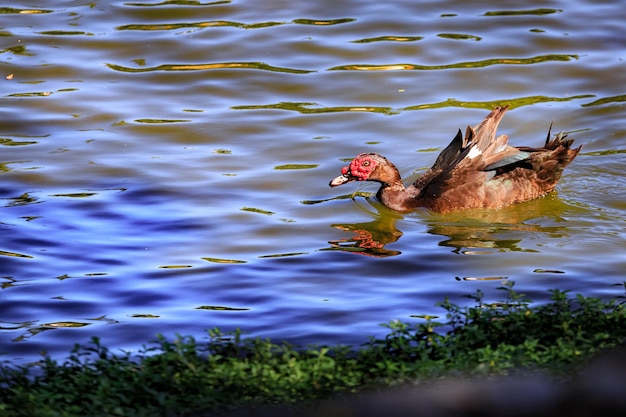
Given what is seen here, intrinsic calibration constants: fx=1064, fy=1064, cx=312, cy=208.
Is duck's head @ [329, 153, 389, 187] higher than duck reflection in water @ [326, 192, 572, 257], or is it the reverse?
duck's head @ [329, 153, 389, 187]

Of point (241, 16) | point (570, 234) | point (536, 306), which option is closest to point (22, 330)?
point (536, 306)

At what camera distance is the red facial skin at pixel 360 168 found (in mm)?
9641

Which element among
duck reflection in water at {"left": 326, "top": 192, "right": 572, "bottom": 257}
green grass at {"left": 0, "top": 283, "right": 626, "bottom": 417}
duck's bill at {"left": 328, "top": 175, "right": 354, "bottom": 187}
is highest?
duck's bill at {"left": 328, "top": 175, "right": 354, "bottom": 187}

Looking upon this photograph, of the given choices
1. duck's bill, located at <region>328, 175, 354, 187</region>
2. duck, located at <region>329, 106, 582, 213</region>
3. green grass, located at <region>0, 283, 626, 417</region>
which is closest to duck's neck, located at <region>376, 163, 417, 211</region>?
duck, located at <region>329, 106, 582, 213</region>

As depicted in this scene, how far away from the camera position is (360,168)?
9656mm

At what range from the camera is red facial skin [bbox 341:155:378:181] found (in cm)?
964

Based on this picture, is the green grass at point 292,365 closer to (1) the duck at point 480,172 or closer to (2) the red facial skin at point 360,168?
(1) the duck at point 480,172

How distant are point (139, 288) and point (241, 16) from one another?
765 cm

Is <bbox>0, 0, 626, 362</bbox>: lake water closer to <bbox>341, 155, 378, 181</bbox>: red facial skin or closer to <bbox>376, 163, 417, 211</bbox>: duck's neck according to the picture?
<bbox>376, 163, 417, 211</bbox>: duck's neck

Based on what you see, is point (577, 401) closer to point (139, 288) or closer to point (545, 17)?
point (139, 288)

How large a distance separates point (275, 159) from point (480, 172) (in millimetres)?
Answer: 2158

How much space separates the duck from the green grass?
3.37 meters

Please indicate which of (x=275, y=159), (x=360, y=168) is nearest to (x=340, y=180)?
(x=360, y=168)

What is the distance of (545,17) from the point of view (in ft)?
47.1
